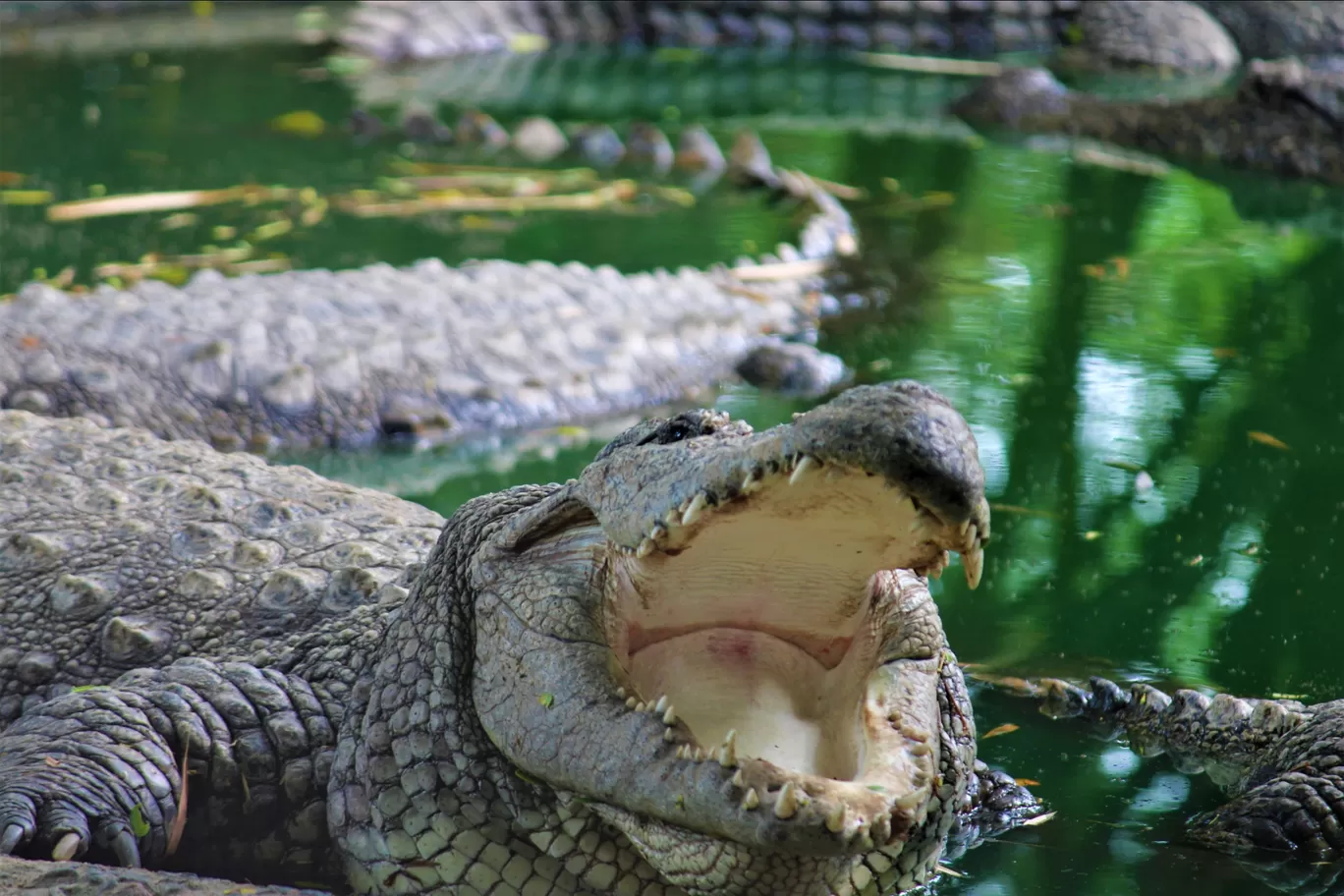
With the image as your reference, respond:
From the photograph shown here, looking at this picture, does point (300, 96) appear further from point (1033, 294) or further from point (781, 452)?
point (781, 452)

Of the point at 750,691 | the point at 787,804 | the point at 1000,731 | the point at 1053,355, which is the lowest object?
the point at 1053,355

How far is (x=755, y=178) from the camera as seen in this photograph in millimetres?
8578

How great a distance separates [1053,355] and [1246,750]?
10.2 feet

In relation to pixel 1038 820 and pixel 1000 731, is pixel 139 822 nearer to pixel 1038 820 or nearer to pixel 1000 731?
pixel 1038 820

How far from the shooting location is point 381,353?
5.19m

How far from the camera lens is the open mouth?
1.87 meters

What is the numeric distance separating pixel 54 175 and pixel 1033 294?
4.97 m

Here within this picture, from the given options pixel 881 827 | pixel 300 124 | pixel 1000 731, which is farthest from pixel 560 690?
pixel 300 124

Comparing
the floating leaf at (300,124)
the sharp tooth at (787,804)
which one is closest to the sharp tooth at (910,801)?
the sharp tooth at (787,804)

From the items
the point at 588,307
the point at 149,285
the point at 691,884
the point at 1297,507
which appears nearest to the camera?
the point at 691,884

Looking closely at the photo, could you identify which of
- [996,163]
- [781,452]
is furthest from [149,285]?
[996,163]

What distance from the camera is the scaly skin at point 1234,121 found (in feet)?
31.4

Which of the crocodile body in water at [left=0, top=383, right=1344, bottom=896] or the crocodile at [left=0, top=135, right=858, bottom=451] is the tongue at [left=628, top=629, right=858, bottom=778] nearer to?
the crocodile body in water at [left=0, top=383, right=1344, bottom=896]

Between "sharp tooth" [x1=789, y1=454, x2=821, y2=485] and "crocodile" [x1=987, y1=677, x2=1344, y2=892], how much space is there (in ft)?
4.74
